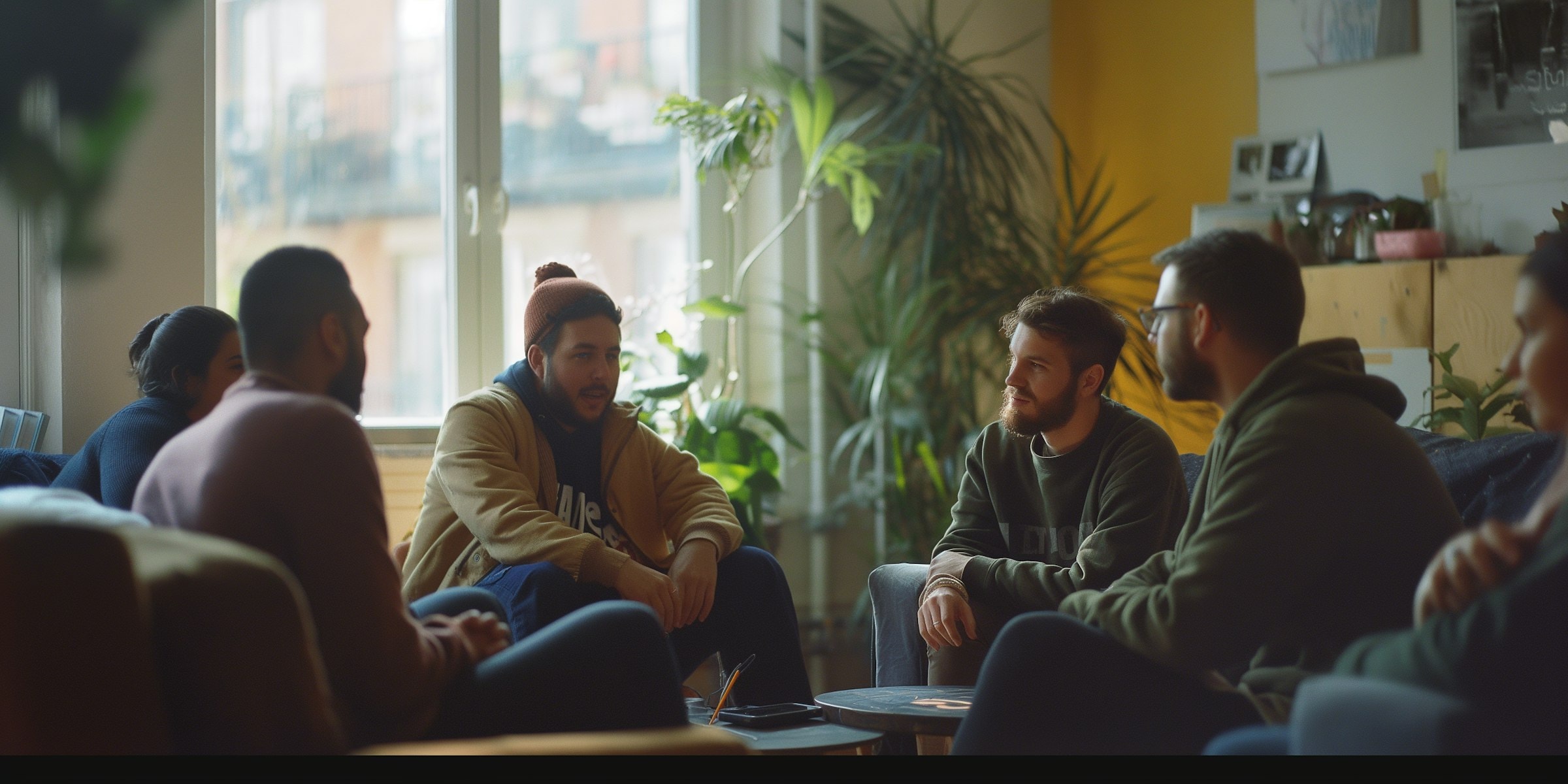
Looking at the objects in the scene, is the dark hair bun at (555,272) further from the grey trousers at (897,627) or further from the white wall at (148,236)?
the white wall at (148,236)

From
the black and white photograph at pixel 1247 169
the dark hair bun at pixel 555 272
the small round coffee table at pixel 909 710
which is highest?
the black and white photograph at pixel 1247 169

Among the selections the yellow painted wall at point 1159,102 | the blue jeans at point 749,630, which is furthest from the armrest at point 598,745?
the yellow painted wall at point 1159,102

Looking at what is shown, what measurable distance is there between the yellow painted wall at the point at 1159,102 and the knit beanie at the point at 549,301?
7.22 ft

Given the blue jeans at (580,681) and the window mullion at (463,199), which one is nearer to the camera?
the blue jeans at (580,681)

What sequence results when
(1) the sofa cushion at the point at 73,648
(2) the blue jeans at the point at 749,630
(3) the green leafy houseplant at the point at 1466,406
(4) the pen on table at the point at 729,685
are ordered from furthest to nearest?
(2) the blue jeans at the point at 749,630
(4) the pen on table at the point at 729,685
(3) the green leafy houseplant at the point at 1466,406
(1) the sofa cushion at the point at 73,648

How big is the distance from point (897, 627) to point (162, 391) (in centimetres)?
136

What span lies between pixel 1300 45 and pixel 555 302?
2680 mm

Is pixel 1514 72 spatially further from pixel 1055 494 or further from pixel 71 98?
pixel 71 98

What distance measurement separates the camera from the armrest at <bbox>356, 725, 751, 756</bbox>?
1190mm

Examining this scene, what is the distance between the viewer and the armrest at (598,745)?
1190 mm

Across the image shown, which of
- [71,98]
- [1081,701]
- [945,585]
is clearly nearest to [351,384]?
[71,98]

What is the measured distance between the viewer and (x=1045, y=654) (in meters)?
1.44

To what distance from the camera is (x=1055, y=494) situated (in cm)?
211

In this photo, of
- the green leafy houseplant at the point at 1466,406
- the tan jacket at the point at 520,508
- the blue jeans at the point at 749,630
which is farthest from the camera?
the blue jeans at the point at 749,630
